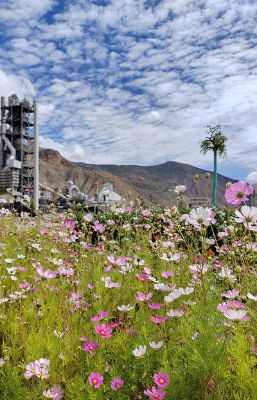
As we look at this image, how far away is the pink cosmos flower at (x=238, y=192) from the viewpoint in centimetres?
219

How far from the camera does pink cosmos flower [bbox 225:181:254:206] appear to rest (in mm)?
2191

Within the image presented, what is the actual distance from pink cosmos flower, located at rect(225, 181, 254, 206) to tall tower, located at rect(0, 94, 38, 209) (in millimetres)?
40605

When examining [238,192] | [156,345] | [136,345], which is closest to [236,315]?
[156,345]

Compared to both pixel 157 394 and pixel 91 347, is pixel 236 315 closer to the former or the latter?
pixel 157 394

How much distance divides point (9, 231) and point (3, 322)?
333cm

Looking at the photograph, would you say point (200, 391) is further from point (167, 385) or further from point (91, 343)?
point (91, 343)

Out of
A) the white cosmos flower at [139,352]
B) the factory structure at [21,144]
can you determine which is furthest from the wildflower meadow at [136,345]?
the factory structure at [21,144]

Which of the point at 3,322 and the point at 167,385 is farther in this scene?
the point at 3,322

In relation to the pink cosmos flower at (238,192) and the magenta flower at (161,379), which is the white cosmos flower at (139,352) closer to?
the magenta flower at (161,379)

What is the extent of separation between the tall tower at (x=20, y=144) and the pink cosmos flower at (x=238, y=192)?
40605 millimetres

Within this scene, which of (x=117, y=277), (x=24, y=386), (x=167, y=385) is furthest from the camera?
(x=117, y=277)

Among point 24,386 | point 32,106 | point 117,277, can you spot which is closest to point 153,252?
point 117,277

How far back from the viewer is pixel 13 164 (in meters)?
40.3

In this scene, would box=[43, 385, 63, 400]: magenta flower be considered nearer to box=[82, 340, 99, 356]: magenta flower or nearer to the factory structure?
box=[82, 340, 99, 356]: magenta flower
